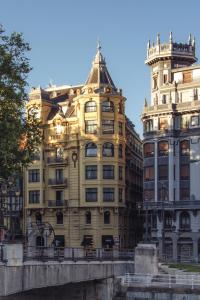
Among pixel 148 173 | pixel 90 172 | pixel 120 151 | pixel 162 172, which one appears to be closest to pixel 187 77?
pixel 162 172

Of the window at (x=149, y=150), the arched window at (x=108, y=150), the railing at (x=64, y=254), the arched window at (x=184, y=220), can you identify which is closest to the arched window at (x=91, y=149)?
the arched window at (x=108, y=150)

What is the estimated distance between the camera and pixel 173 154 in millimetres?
95562

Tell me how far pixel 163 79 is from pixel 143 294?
189 feet

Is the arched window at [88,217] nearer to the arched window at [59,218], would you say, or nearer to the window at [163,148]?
the arched window at [59,218]

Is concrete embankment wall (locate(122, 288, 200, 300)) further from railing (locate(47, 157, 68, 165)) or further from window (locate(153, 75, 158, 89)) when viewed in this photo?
window (locate(153, 75, 158, 89))

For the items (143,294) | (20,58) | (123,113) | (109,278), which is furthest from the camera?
(123,113)

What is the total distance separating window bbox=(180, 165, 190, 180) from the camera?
94312mm

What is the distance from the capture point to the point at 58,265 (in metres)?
48.3

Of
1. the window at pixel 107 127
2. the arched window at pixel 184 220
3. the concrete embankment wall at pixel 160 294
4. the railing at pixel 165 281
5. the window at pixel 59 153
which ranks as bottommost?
the concrete embankment wall at pixel 160 294

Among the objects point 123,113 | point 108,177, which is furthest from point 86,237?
point 123,113

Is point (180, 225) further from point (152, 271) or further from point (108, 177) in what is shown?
point (152, 271)

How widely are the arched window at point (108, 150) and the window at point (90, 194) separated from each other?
5.36 meters

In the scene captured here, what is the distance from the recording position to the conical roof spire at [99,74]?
10121 centimetres

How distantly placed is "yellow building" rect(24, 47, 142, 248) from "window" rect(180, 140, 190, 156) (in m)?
9.06
